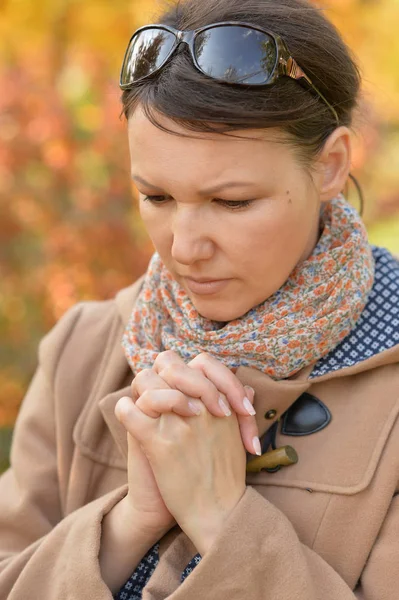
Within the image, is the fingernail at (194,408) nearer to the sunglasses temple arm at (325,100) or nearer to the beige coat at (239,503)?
the beige coat at (239,503)

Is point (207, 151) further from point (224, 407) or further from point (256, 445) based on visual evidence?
point (256, 445)

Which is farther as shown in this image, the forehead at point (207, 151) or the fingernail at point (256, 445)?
the fingernail at point (256, 445)

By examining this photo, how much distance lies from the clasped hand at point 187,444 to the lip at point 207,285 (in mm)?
184

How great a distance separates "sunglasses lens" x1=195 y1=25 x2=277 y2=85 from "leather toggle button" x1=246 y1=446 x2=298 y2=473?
901 millimetres

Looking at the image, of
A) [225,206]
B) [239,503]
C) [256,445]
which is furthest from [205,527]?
[225,206]

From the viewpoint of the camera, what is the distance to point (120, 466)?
7.86 ft

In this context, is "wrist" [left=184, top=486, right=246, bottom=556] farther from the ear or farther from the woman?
the ear

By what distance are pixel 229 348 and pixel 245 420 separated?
0.72 feet

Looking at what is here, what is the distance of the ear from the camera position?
2217mm

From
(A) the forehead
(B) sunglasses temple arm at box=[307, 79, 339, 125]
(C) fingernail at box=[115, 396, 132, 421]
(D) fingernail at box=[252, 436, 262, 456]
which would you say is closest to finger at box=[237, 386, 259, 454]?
(D) fingernail at box=[252, 436, 262, 456]

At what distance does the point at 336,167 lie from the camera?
7.41 feet

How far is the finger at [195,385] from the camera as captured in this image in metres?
2.03

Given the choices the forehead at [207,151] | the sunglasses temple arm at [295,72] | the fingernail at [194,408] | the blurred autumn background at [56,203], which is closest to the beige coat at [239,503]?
the fingernail at [194,408]

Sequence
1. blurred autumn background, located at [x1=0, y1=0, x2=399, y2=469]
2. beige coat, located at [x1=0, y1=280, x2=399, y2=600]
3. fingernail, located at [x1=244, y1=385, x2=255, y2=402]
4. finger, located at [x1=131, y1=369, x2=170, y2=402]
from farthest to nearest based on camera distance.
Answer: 1. blurred autumn background, located at [x1=0, y1=0, x2=399, y2=469]
2. fingernail, located at [x1=244, y1=385, x2=255, y2=402]
3. finger, located at [x1=131, y1=369, x2=170, y2=402]
4. beige coat, located at [x1=0, y1=280, x2=399, y2=600]
